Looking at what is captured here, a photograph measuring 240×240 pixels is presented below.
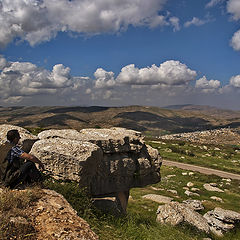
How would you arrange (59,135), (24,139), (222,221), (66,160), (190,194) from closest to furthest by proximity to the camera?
(66,160)
(24,139)
(59,135)
(222,221)
(190,194)

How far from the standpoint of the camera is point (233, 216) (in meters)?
25.2

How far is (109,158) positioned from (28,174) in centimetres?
762

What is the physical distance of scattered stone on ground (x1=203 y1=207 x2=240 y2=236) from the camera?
80.4 feet

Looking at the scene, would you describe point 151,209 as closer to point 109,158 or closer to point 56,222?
point 109,158

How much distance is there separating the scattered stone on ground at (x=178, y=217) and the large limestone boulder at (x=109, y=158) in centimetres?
331

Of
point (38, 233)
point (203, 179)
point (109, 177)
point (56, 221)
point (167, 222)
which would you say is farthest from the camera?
point (203, 179)

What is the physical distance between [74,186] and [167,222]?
11.4m

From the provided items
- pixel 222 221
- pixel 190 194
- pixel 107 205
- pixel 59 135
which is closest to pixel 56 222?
pixel 107 205

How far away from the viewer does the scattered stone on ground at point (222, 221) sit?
24.5 metres

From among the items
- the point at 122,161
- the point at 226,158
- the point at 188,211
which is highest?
the point at 122,161

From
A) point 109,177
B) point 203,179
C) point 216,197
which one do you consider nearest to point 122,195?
point 109,177

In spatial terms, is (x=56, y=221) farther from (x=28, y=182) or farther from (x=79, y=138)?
(x=79, y=138)

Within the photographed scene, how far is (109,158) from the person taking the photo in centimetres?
1769

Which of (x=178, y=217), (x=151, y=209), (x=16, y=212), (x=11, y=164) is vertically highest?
(x=11, y=164)
